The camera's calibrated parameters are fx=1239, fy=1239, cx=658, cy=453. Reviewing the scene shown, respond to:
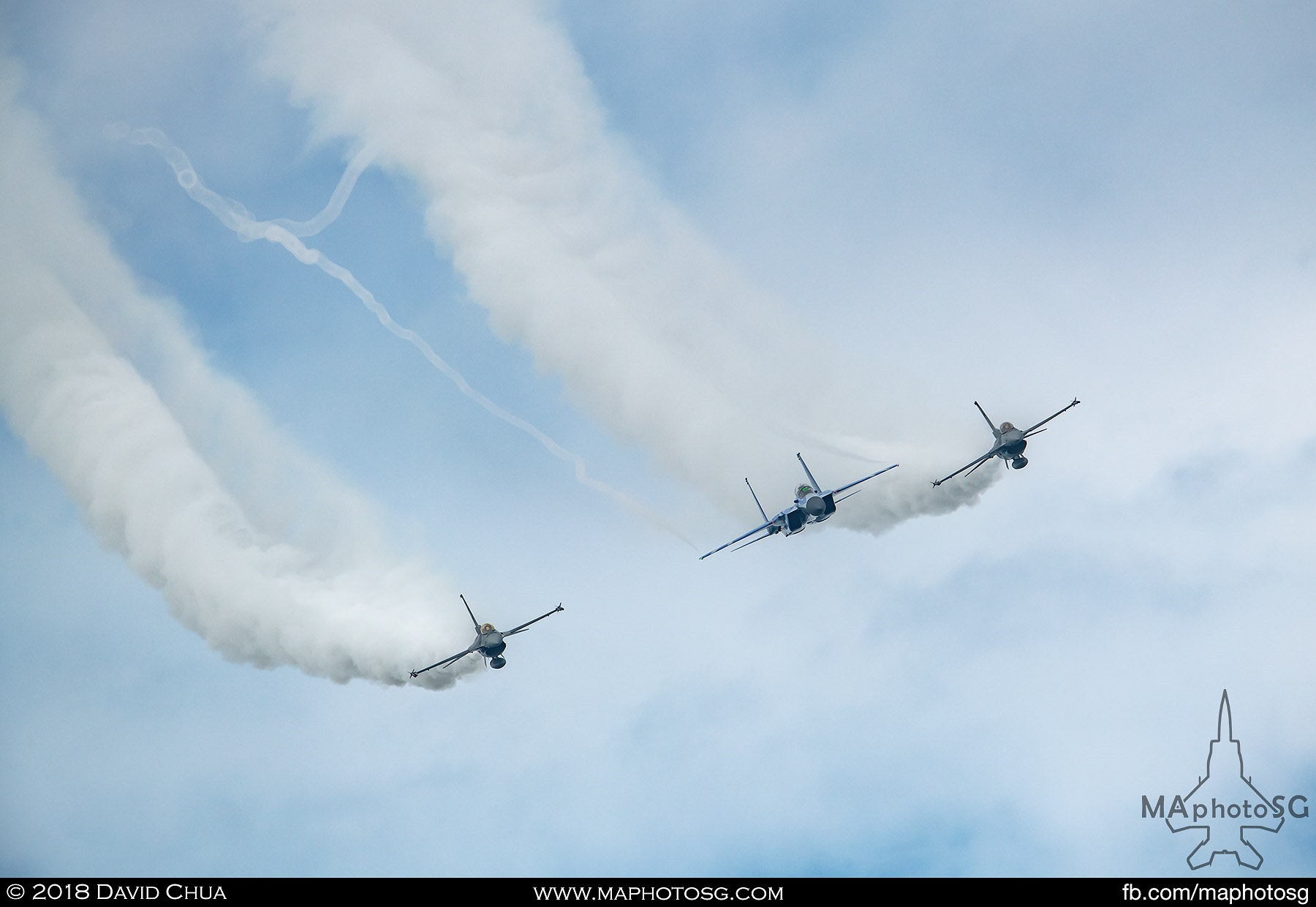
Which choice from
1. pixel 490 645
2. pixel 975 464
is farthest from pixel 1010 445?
pixel 490 645

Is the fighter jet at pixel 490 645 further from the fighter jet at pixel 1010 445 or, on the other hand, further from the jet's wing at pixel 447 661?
the fighter jet at pixel 1010 445

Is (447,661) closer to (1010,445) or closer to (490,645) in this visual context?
(490,645)

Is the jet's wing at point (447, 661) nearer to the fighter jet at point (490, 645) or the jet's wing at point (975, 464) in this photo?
the fighter jet at point (490, 645)

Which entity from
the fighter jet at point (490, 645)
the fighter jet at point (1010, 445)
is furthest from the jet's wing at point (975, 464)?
the fighter jet at point (490, 645)

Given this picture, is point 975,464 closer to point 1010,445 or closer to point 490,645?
point 1010,445

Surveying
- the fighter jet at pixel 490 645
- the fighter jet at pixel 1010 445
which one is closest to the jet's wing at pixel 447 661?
the fighter jet at pixel 490 645

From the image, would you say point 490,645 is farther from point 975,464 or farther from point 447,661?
point 975,464

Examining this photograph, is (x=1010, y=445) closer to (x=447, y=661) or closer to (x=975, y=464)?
(x=975, y=464)

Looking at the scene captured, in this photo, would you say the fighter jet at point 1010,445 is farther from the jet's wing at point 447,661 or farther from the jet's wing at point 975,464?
the jet's wing at point 447,661

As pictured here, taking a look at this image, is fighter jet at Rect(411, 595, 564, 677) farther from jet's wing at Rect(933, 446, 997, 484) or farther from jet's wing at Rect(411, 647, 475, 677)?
jet's wing at Rect(933, 446, 997, 484)
